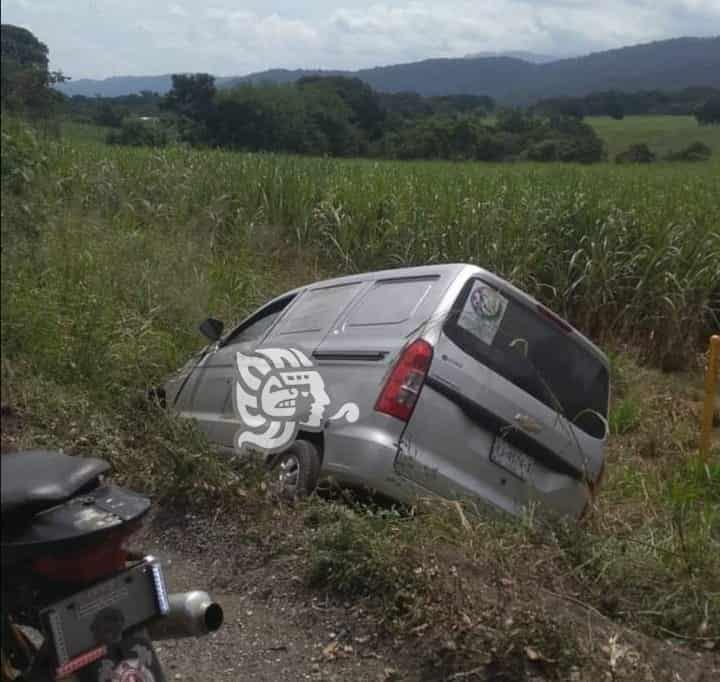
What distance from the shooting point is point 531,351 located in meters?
5.38

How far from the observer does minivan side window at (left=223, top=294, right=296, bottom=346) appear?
6863 millimetres

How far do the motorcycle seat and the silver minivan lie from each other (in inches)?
101

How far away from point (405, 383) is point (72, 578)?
2.70 m

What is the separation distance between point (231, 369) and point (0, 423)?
4271 millimetres

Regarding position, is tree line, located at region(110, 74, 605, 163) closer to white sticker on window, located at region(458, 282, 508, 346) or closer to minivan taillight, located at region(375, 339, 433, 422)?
white sticker on window, located at region(458, 282, 508, 346)

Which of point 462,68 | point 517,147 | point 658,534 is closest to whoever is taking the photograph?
point 658,534

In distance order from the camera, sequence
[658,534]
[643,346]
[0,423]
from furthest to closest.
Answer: [643,346] < [658,534] < [0,423]

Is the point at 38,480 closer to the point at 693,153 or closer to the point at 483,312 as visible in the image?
the point at 483,312

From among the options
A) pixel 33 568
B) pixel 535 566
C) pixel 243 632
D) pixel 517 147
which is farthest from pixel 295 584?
pixel 517 147

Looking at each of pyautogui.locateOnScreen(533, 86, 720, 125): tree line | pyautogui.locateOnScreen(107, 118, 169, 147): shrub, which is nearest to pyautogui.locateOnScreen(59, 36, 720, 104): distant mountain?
pyautogui.locateOnScreen(533, 86, 720, 125): tree line

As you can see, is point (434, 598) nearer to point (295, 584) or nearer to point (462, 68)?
point (295, 584)

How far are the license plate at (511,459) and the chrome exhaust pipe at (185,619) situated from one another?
2486 mm

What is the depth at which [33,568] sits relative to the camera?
2.42 meters

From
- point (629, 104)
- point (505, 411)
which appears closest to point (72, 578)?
point (505, 411)
